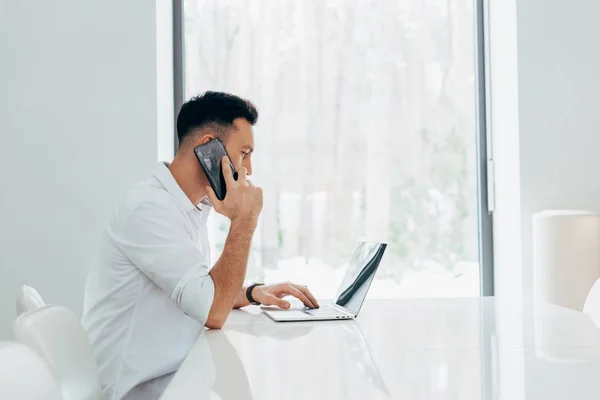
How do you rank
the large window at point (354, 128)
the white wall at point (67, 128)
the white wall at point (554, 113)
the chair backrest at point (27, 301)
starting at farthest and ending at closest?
the large window at point (354, 128) < the white wall at point (554, 113) < the white wall at point (67, 128) < the chair backrest at point (27, 301)

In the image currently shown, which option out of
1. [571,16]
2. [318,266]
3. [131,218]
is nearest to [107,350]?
[131,218]

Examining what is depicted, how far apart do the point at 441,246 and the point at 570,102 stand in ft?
3.35

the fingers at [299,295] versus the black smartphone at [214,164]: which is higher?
the black smartphone at [214,164]

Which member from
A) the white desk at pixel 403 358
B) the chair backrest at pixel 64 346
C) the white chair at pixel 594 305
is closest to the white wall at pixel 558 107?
the white chair at pixel 594 305

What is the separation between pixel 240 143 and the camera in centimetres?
221

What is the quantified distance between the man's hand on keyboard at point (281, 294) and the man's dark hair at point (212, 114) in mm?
496

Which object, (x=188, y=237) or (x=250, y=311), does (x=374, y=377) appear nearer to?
(x=188, y=237)

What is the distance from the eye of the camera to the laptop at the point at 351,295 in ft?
6.31

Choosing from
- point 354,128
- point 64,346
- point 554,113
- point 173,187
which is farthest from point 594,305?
point 354,128

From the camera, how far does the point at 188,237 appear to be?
190cm

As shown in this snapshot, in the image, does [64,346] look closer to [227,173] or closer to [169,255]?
[169,255]

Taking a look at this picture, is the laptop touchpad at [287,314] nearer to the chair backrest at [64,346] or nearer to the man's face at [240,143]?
the man's face at [240,143]

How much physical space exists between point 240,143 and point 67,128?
1558mm

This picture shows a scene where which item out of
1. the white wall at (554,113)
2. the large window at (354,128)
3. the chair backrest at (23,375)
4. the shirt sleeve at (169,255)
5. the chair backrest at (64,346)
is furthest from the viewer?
the large window at (354,128)
